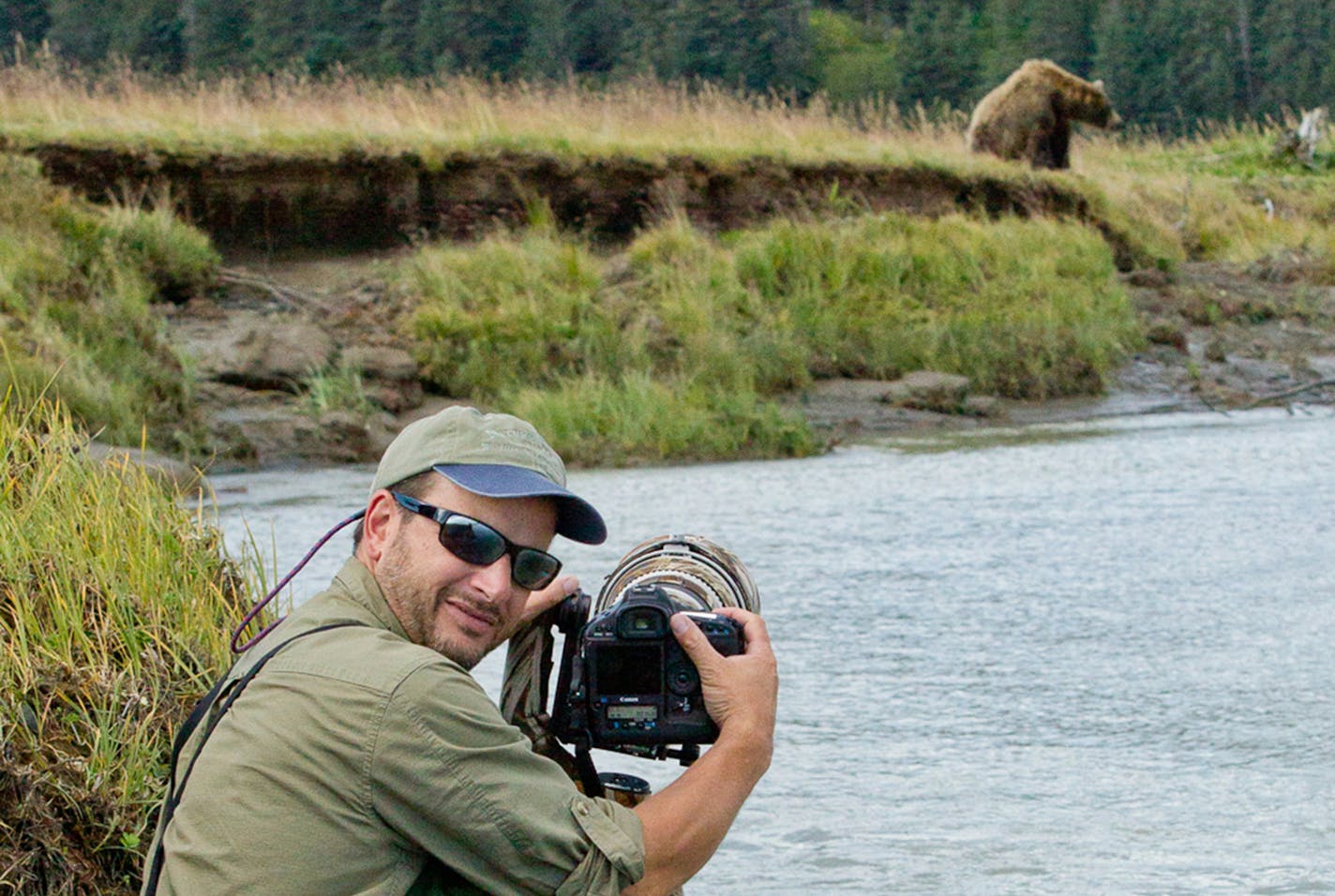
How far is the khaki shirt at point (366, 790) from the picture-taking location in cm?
213

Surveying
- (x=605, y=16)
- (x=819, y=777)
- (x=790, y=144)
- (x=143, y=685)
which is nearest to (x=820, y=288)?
(x=790, y=144)

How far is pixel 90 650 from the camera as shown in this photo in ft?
11.9

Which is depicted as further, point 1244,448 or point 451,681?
point 1244,448

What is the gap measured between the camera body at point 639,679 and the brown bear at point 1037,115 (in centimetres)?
1838

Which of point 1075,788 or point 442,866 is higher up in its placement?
point 442,866

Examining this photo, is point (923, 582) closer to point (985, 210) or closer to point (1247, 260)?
point (985, 210)

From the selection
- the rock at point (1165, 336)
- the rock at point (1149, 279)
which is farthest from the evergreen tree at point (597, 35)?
the rock at point (1165, 336)

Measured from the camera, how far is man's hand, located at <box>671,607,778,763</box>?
2.56m

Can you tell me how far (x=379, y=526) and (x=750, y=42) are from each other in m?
46.7

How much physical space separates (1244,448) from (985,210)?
22.3 feet

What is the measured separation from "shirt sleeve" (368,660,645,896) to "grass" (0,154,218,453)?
896cm

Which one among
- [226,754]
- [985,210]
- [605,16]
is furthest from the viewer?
[605,16]

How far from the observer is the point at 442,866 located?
2.28 metres

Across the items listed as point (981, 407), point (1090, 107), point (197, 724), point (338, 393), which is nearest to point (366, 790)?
point (197, 724)
